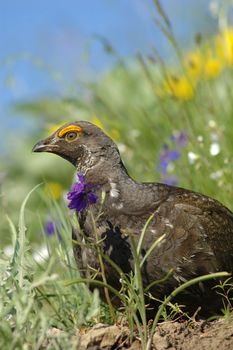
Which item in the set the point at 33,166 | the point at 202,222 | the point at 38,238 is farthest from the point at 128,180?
the point at 33,166

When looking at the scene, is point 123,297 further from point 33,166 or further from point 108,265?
point 33,166

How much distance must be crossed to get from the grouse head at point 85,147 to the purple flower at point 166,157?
1.39 m

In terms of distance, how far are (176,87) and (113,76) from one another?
4.09 meters

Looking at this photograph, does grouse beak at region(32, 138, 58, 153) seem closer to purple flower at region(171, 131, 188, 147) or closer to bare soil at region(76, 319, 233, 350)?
bare soil at region(76, 319, 233, 350)

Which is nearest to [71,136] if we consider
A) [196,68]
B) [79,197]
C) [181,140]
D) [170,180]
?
[79,197]

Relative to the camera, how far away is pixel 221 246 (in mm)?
4203

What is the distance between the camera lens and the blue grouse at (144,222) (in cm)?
394

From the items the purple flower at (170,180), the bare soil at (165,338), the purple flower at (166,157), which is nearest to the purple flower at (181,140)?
the purple flower at (166,157)

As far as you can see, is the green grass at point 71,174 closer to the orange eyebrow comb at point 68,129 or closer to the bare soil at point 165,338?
the bare soil at point 165,338

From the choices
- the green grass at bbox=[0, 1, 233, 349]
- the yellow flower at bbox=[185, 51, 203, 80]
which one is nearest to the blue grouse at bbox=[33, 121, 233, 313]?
the green grass at bbox=[0, 1, 233, 349]

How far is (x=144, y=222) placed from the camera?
4.01m

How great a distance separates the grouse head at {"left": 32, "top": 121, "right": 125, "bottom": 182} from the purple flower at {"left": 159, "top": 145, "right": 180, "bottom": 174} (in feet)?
4.56

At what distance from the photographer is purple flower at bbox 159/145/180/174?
5791 millimetres

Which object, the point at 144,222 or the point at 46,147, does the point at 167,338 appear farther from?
the point at 46,147
